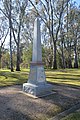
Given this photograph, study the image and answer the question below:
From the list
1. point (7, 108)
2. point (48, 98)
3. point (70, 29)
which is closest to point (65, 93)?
point (48, 98)

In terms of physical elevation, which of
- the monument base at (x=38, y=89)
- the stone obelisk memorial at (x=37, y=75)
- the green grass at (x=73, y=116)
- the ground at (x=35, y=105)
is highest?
the stone obelisk memorial at (x=37, y=75)

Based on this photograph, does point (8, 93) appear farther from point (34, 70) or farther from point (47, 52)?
point (47, 52)

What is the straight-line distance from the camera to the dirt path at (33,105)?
5.67 meters

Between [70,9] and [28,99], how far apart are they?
26341 millimetres

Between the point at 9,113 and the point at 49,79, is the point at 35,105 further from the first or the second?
the point at 49,79

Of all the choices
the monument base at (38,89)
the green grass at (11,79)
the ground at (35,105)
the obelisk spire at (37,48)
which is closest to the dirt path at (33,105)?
the ground at (35,105)

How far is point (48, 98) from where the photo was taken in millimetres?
7520

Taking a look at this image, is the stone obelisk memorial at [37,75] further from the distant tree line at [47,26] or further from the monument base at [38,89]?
the distant tree line at [47,26]

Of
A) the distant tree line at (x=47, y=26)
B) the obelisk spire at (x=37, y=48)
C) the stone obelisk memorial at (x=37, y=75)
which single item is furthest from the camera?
the distant tree line at (x=47, y=26)

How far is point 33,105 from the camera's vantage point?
261 inches

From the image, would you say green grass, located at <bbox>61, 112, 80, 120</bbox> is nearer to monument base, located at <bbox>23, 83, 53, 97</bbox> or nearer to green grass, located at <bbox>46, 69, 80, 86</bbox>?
monument base, located at <bbox>23, 83, 53, 97</bbox>

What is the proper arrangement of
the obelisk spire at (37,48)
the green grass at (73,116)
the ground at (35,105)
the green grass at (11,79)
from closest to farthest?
the green grass at (73,116), the ground at (35,105), the obelisk spire at (37,48), the green grass at (11,79)

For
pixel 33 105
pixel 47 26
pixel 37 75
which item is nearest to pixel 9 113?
pixel 33 105

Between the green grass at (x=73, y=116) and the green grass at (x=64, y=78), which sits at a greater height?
the green grass at (x=64, y=78)
